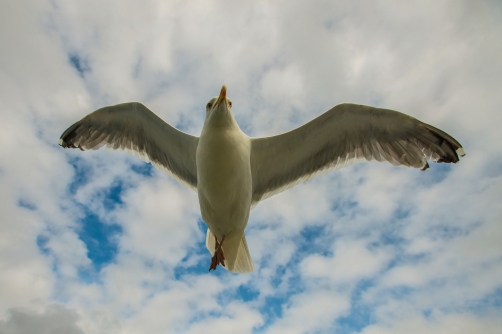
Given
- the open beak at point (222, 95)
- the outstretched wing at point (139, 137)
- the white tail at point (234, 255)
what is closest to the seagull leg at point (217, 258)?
the white tail at point (234, 255)

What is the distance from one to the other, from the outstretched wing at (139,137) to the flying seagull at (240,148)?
15 mm

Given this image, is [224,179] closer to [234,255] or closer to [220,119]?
[220,119]

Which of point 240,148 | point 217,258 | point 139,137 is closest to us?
point 240,148

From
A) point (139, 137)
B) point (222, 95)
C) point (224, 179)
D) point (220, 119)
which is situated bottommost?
point (224, 179)

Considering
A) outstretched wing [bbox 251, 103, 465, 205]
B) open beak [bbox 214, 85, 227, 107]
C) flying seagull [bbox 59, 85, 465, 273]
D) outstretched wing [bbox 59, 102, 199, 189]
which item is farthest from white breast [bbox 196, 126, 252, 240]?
outstretched wing [bbox 59, 102, 199, 189]

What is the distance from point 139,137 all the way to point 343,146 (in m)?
3.31

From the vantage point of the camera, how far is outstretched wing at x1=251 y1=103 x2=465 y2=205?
15.7 feet

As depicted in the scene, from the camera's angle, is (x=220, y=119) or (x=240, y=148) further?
(x=240, y=148)

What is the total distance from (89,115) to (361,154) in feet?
14.1

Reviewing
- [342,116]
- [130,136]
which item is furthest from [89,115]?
[342,116]

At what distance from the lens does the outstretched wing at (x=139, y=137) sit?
5.55m

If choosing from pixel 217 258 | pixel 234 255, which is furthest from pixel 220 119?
pixel 234 255

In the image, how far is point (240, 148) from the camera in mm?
4594

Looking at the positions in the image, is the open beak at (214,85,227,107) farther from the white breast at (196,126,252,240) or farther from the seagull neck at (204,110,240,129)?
the white breast at (196,126,252,240)
